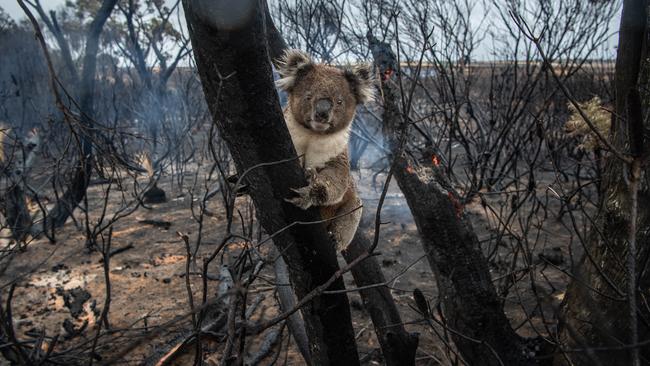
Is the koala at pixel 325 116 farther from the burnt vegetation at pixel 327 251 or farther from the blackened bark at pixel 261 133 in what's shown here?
the blackened bark at pixel 261 133

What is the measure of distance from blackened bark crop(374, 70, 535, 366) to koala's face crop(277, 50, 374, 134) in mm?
546

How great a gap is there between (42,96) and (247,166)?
61.5ft

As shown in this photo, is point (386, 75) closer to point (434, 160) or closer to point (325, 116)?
point (434, 160)

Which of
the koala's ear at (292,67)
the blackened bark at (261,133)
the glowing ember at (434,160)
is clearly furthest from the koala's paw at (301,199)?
the glowing ember at (434,160)

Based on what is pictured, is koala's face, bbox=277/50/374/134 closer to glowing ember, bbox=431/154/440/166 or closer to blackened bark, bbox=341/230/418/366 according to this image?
glowing ember, bbox=431/154/440/166

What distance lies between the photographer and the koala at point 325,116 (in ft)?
9.54

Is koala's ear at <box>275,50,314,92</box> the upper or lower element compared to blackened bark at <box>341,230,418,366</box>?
upper

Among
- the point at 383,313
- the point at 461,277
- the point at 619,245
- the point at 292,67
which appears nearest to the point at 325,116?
the point at 292,67

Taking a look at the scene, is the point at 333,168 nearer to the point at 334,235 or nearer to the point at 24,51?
the point at 334,235

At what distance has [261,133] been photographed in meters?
1.58

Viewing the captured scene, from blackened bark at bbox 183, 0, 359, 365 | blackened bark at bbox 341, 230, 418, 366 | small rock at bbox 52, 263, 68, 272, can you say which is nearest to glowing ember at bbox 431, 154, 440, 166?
blackened bark at bbox 341, 230, 418, 366

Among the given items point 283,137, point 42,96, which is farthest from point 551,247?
point 42,96

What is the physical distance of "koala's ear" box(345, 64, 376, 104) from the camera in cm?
321

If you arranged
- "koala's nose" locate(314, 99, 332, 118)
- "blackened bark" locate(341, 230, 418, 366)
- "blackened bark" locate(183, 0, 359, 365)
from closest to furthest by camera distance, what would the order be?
"blackened bark" locate(183, 0, 359, 365), "koala's nose" locate(314, 99, 332, 118), "blackened bark" locate(341, 230, 418, 366)
